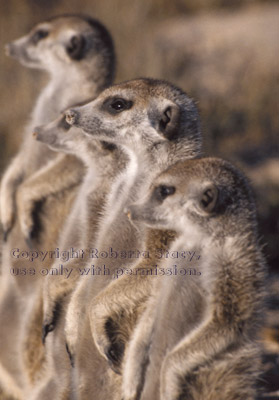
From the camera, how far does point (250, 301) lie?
8.06 ft

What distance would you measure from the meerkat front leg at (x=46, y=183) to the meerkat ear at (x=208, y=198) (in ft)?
4.11

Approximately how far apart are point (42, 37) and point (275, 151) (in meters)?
4.62

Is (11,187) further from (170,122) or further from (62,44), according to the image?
(170,122)

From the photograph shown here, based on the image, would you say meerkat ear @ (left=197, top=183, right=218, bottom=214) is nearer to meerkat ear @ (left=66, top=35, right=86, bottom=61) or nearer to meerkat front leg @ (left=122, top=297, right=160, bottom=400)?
meerkat front leg @ (left=122, top=297, right=160, bottom=400)

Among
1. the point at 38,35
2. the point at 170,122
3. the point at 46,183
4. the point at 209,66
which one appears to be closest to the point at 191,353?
the point at 170,122

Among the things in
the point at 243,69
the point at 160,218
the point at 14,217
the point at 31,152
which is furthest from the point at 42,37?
the point at 243,69

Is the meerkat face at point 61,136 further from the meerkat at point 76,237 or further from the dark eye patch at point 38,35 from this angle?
the dark eye patch at point 38,35

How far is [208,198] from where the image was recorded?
2500mm

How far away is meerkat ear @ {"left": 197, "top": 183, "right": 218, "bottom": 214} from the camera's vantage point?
2484 mm

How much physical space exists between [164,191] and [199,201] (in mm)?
153

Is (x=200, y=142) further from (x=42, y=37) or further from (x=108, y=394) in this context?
(x=42, y=37)

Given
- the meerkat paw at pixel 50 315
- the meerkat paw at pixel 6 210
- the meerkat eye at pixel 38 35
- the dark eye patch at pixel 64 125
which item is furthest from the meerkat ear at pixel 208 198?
the meerkat eye at pixel 38 35

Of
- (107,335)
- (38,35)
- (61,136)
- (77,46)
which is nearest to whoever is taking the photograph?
(107,335)

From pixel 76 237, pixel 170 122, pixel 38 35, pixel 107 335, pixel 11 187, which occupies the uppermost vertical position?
pixel 38 35
